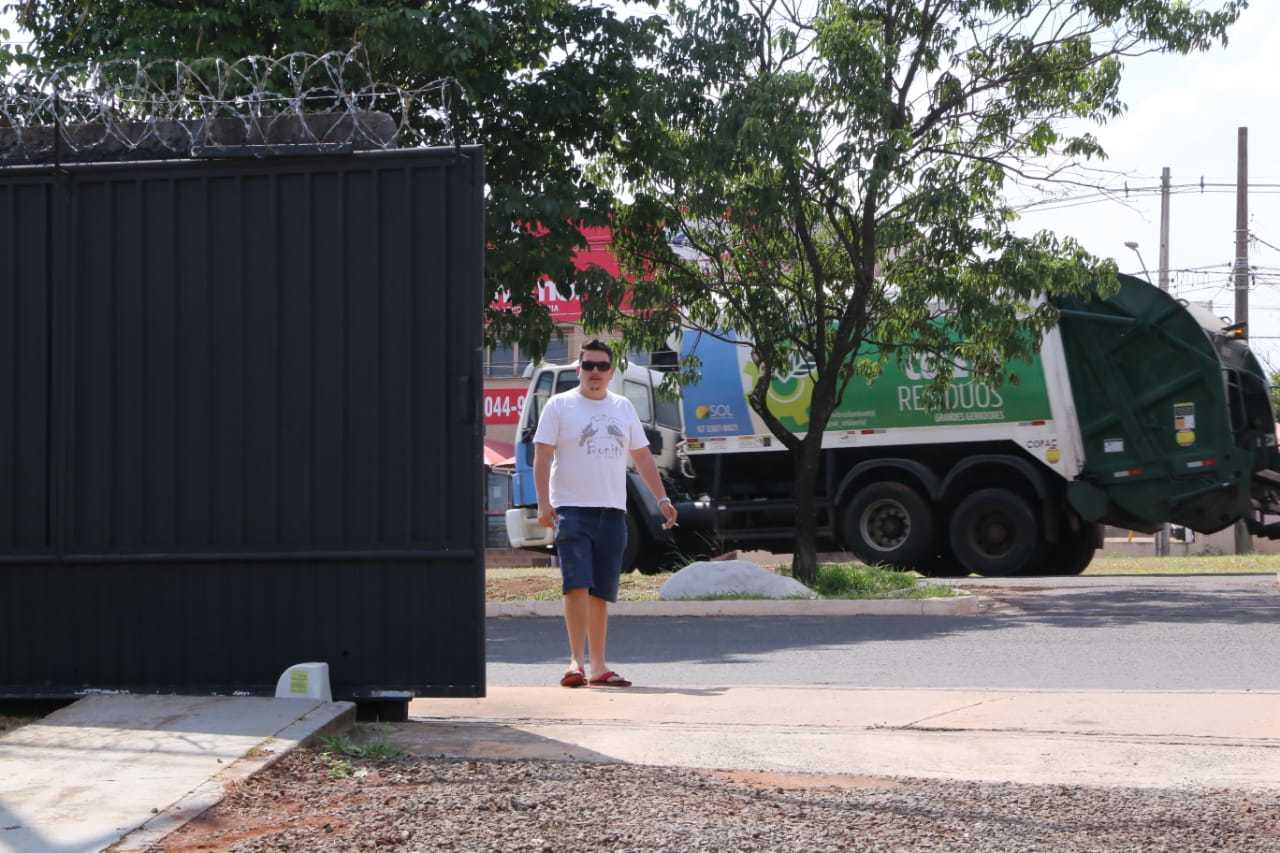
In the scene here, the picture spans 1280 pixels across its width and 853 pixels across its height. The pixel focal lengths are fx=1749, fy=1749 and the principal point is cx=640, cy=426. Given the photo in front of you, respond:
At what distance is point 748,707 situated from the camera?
725 centimetres

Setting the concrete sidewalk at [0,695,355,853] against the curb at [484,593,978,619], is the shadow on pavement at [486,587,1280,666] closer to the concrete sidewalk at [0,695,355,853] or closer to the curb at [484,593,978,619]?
the curb at [484,593,978,619]

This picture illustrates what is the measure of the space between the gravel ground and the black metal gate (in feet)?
4.52

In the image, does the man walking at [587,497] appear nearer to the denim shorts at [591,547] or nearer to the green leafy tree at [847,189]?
the denim shorts at [591,547]

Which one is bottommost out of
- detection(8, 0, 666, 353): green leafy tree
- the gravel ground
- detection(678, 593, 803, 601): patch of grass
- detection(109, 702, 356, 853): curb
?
detection(678, 593, 803, 601): patch of grass

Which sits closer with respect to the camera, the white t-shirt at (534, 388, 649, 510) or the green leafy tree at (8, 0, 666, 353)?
the white t-shirt at (534, 388, 649, 510)

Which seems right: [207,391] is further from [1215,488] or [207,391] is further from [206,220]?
[1215,488]

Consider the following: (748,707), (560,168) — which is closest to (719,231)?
(560,168)

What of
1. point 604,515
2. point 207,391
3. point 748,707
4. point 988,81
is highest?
point 988,81

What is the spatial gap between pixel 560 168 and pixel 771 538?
19.9ft

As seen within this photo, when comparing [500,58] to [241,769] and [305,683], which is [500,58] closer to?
[305,683]

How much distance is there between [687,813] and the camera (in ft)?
15.8

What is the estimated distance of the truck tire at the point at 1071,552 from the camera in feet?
64.9

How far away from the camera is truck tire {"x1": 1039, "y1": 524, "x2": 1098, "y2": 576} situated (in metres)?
19.8

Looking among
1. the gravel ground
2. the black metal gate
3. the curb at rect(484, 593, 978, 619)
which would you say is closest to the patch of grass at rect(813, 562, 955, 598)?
the curb at rect(484, 593, 978, 619)
